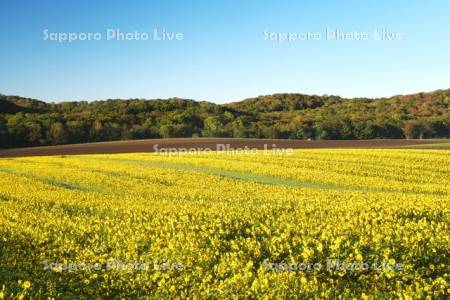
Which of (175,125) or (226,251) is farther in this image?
(175,125)

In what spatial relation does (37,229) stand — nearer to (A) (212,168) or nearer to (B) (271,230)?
(B) (271,230)

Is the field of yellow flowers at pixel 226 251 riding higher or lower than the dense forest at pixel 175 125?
lower

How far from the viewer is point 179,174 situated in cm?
3294

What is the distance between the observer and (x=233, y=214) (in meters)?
13.6

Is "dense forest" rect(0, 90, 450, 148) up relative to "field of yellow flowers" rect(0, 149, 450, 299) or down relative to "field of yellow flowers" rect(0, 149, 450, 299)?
up

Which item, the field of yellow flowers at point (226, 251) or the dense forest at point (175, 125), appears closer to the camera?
the field of yellow flowers at point (226, 251)

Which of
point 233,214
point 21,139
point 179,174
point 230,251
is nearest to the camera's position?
point 230,251

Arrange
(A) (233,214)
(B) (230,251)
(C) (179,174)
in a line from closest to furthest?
(B) (230,251)
(A) (233,214)
(C) (179,174)

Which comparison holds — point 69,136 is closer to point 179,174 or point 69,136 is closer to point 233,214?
point 179,174

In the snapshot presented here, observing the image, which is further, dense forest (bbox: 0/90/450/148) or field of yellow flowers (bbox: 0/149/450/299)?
dense forest (bbox: 0/90/450/148)

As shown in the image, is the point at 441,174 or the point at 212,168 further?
the point at 212,168

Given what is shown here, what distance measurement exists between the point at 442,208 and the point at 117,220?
9.18m

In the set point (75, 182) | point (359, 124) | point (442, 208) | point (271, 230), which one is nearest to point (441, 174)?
point (442, 208)

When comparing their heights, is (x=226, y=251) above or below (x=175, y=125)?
below
